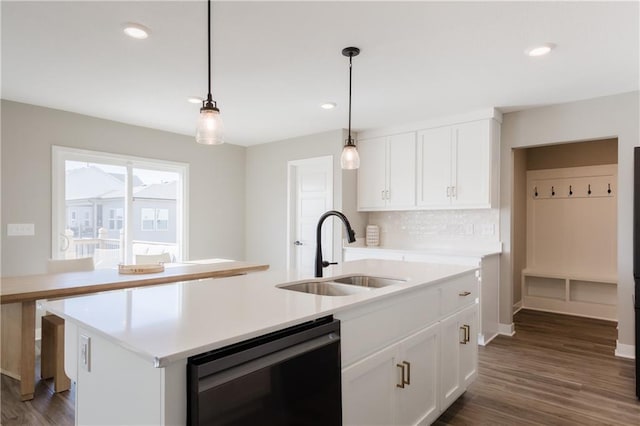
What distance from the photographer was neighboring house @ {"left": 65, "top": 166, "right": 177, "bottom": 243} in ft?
13.7

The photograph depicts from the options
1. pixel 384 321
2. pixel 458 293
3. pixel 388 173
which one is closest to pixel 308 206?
pixel 388 173

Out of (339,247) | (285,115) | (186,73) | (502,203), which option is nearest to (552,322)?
(502,203)

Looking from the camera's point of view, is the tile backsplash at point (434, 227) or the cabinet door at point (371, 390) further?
the tile backsplash at point (434, 227)

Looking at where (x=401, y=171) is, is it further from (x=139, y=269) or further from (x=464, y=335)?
(x=139, y=269)

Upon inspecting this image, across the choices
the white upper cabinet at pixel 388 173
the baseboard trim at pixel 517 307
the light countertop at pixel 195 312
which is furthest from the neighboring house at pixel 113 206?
the baseboard trim at pixel 517 307

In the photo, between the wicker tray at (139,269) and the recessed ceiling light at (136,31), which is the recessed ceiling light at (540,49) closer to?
the recessed ceiling light at (136,31)

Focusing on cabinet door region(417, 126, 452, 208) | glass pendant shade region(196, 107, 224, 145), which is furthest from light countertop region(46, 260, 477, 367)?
cabinet door region(417, 126, 452, 208)

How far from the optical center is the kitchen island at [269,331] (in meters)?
1.02

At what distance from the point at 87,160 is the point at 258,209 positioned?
92.5 inches

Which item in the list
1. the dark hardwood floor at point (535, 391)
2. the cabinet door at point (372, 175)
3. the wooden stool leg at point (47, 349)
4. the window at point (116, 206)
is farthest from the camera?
the cabinet door at point (372, 175)

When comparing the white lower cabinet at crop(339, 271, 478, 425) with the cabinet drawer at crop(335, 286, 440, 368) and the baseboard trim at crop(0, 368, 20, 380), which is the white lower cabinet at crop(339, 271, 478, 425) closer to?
the cabinet drawer at crop(335, 286, 440, 368)

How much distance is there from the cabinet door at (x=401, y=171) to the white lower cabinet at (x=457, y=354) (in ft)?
6.88

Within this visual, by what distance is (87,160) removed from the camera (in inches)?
167

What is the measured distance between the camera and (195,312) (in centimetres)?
135
